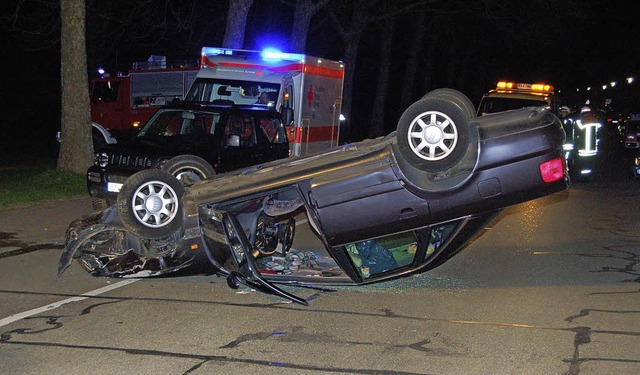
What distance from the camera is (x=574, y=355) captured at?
6.12 meters

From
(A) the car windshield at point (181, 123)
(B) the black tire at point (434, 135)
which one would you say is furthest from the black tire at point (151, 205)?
(A) the car windshield at point (181, 123)

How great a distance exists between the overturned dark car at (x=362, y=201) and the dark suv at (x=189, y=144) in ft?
12.5

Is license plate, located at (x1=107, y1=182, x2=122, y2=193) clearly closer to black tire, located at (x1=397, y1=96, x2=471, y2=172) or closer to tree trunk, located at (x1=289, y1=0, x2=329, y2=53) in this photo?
black tire, located at (x1=397, y1=96, x2=471, y2=172)

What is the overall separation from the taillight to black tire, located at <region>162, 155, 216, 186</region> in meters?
4.25

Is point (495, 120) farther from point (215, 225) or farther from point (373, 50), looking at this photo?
point (373, 50)

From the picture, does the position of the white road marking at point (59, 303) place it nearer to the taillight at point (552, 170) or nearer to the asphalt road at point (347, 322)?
the asphalt road at point (347, 322)

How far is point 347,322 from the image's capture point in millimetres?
7027

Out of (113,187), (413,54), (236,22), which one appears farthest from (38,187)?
(413,54)

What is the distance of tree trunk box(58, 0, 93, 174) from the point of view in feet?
58.0

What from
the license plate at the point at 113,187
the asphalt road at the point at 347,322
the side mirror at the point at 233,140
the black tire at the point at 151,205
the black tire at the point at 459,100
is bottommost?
the asphalt road at the point at 347,322

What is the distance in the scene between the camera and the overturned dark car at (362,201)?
22.3ft

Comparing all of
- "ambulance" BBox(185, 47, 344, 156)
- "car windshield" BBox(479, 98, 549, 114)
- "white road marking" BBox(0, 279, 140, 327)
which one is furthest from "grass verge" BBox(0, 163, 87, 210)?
"car windshield" BBox(479, 98, 549, 114)

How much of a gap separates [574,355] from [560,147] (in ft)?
5.98

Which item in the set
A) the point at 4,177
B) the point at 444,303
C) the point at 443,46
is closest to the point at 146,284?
the point at 444,303
